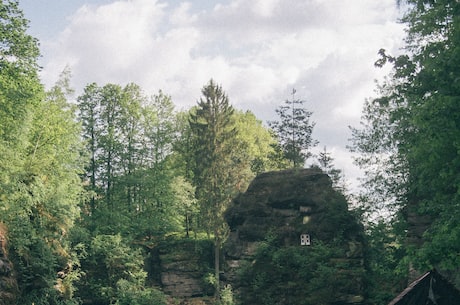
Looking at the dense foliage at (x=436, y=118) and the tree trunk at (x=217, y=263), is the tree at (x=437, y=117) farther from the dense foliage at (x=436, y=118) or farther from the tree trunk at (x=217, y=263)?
the tree trunk at (x=217, y=263)

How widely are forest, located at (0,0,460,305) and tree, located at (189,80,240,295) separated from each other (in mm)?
94

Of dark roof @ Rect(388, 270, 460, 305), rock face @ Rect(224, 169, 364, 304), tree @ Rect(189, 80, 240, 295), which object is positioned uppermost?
tree @ Rect(189, 80, 240, 295)

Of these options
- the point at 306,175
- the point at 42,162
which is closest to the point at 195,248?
the point at 306,175

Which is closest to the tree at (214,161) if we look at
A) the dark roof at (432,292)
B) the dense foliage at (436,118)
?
the dense foliage at (436,118)

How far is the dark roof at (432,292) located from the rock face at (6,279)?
61.2 feet

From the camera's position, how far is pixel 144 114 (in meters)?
44.1

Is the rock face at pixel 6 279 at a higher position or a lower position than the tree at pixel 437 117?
lower

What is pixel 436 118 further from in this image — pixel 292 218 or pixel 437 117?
pixel 292 218

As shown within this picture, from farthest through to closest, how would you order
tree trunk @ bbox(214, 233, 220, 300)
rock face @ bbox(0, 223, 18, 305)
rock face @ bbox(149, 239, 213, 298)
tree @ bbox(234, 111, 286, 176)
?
tree @ bbox(234, 111, 286, 176), rock face @ bbox(149, 239, 213, 298), tree trunk @ bbox(214, 233, 220, 300), rock face @ bbox(0, 223, 18, 305)

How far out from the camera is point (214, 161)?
1689 inches

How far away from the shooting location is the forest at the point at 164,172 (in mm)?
15203

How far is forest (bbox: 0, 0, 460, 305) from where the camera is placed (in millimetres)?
15203

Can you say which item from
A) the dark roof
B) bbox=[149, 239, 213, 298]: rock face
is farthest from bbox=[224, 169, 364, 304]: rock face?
the dark roof

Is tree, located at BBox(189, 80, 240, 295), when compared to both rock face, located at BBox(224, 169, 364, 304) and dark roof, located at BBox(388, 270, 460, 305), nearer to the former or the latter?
rock face, located at BBox(224, 169, 364, 304)
